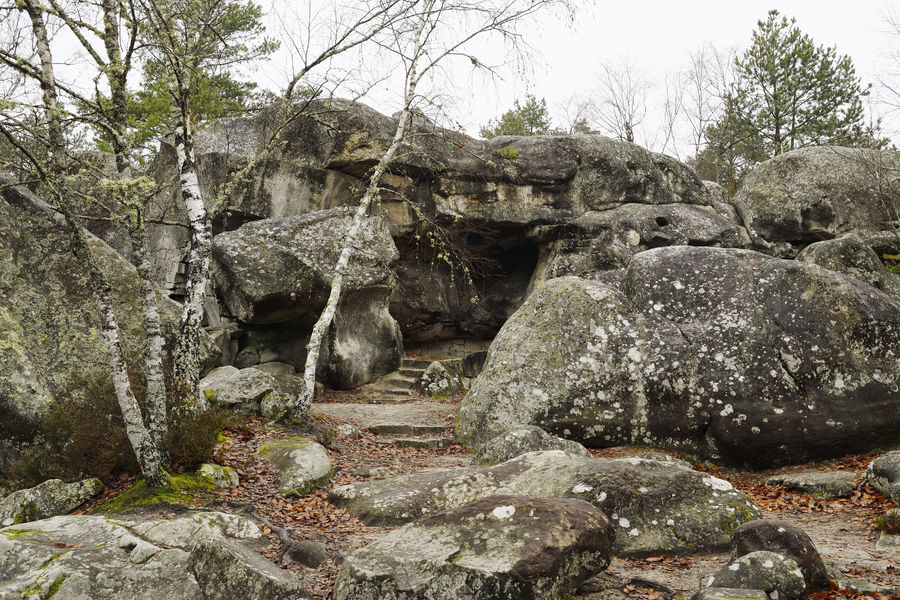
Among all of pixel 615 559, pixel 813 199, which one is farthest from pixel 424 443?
pixel 813 199

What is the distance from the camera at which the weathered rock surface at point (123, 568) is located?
3.91 metres

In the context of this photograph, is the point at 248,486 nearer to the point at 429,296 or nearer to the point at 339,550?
the point at 339,550

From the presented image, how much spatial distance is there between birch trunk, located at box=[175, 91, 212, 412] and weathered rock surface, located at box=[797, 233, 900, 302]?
49.7ft

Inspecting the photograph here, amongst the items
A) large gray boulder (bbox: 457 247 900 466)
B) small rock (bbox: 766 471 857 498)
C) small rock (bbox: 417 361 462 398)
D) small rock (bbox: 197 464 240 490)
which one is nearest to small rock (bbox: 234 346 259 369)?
small rock (bbox: 417 361 462 398)

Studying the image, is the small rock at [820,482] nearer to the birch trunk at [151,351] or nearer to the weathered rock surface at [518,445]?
the weathered rock surface at [518,445]

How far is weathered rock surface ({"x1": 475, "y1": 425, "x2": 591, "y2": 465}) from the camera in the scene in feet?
25.7

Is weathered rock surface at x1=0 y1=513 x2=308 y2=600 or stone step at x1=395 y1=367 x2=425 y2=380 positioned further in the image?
stone step at x1=395 y1=367 x2=425 y2=380

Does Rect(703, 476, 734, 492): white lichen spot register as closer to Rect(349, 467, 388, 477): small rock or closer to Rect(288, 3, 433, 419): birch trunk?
Rect(349, 467, 388, 477): small rock

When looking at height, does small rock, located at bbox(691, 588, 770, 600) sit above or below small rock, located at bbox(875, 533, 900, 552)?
above

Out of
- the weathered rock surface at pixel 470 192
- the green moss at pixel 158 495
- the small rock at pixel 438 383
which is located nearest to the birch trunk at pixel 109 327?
the green moss at pixel 158 495

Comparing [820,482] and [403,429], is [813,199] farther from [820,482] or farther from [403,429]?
[403,429]

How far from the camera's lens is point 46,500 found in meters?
5.74

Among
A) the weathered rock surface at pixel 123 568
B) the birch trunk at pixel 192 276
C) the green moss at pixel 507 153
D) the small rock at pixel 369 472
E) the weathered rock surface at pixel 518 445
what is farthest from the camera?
the green moss at pixel 507 153

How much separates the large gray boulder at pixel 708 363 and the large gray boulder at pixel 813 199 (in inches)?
422
